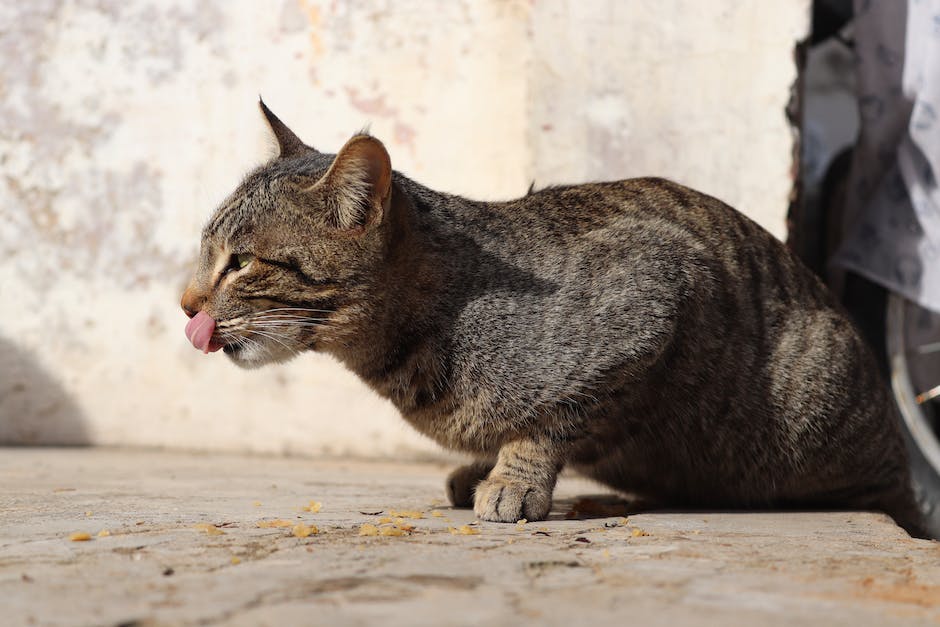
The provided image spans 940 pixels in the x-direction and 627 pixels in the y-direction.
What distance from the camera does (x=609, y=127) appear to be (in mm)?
4191

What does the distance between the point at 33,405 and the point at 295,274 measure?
2.69 m

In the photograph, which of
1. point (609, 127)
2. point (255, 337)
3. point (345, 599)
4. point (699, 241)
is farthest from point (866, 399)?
point (345, 599)

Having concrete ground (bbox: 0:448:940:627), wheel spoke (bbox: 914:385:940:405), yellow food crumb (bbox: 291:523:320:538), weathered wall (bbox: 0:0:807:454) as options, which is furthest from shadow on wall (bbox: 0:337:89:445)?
wheel spoke (bbox: 914:385:940:405)

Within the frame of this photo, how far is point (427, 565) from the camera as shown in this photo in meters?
1.84

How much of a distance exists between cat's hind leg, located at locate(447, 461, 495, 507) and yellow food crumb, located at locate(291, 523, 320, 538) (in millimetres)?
781

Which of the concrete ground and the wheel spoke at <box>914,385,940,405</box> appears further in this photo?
the wheel spoke at <box>914,385,940,405</box>

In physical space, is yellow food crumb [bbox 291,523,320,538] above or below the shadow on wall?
below

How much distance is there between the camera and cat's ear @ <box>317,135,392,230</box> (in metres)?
2.61

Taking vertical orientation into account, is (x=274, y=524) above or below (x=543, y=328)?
below

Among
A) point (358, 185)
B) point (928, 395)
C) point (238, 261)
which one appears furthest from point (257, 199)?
point (928, 395)

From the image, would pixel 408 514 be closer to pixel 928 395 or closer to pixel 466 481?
pixel 466 481

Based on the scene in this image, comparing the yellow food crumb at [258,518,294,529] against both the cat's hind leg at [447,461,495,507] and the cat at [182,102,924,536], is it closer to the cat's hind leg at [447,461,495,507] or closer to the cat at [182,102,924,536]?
the cat at [182,102,924,536]

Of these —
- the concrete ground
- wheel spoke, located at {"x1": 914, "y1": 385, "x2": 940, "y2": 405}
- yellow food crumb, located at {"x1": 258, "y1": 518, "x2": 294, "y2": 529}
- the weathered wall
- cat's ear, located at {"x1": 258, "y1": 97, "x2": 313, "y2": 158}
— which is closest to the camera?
the concrete ground

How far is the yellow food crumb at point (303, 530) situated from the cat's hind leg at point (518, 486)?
1.74 feet
